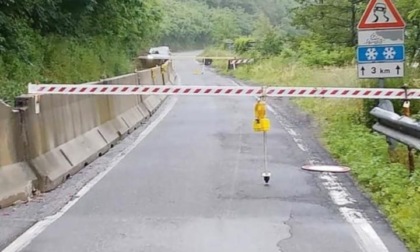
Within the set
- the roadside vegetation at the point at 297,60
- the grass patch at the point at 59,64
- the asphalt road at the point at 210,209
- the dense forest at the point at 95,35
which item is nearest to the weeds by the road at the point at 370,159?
the roadside vegetation at the point at 297,60

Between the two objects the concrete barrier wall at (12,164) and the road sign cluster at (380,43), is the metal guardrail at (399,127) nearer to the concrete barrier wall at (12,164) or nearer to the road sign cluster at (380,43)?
the road sign cluster at (380,43)

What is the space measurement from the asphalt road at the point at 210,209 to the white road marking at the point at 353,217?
0.01m

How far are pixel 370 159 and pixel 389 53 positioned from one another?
198 cm

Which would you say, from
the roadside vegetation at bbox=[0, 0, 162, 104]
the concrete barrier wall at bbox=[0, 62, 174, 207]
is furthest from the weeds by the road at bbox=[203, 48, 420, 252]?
the roadside vegetation at bbox=[0, 0, 162, 104]

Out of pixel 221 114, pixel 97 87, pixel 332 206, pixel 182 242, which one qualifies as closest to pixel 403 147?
pixel 332 206

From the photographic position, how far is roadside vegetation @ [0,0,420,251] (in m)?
9.79

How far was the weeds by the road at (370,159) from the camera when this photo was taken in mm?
7762

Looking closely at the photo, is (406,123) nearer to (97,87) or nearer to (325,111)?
(97,87)

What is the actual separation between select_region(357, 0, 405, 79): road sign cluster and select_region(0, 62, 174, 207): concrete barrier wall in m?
4.53

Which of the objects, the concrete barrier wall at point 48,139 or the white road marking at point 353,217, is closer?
the white road marking at point 353,217

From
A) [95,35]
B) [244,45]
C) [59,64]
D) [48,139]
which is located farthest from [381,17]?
[244,45]

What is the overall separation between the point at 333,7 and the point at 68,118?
76.2 feet

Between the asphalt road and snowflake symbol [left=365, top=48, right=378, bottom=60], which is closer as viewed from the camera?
the asphalt road

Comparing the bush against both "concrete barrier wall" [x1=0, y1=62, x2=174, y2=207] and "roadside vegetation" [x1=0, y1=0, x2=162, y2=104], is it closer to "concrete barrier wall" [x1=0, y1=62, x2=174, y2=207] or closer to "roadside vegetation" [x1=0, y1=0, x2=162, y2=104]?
"roadside vegetation" [x1=0, y1=0, x2=162, y2=104]
